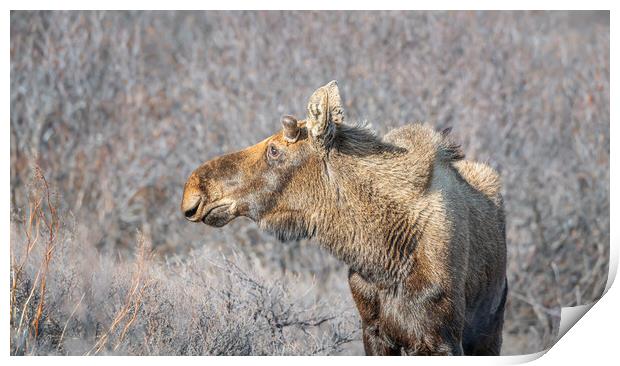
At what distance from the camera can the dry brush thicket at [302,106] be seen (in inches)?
569

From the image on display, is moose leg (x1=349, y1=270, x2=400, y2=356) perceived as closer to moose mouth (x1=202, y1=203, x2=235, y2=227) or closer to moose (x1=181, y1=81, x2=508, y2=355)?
moose (x1=181, y1=81, x2=508, y2=355)

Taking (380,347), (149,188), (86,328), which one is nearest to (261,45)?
(149,188)

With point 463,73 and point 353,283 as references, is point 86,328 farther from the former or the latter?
point 463,73

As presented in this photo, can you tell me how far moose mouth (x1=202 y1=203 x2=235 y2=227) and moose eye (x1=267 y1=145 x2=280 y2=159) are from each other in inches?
17.7

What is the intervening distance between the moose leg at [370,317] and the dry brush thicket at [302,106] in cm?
644

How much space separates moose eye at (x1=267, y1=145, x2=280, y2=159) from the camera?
6.97 m

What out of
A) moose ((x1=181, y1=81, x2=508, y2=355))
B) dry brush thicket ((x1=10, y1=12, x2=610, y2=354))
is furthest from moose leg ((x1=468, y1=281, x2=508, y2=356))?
dry brush thicket ((x1=10, y1=12, x2=610, y2=354))

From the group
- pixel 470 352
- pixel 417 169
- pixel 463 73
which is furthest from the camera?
pixel 463 73

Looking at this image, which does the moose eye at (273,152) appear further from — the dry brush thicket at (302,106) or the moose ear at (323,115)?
the dry brush thicket at (302,106)

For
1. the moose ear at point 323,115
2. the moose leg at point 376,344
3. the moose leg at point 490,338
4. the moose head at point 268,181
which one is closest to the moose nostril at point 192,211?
the moose head at point 268,181

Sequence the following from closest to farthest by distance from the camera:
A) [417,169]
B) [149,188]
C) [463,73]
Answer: [417,169] < [463,73] < [149,188]

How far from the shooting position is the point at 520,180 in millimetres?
15000

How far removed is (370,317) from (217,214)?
131 centimetres
